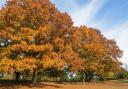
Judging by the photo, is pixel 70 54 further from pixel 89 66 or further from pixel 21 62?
pixel 89 66

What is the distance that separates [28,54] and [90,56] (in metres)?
26.1

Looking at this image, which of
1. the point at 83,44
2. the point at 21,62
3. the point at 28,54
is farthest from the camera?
the point at 83,44

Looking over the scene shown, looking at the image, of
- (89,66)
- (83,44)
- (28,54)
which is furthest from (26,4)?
(89,66)

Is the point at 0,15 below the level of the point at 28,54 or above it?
above

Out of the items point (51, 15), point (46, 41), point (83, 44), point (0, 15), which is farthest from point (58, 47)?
point (83, 44)

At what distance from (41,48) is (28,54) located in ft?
8.05

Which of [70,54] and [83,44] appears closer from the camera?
[70,54]

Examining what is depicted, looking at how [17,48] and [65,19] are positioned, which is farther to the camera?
[65,19]

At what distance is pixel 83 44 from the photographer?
6488cm

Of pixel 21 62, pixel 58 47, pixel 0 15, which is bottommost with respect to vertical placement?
pixel 21 62

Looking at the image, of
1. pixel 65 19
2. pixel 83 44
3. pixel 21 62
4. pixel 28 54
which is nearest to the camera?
pixel 21 62

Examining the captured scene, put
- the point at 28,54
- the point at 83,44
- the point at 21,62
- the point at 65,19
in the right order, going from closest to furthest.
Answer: the point at 21,62
the point at 28,54
the point at 65,19
the point at 83,44

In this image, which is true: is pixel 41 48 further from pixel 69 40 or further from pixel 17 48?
pixel 69 40

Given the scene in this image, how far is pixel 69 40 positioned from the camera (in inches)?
1809
